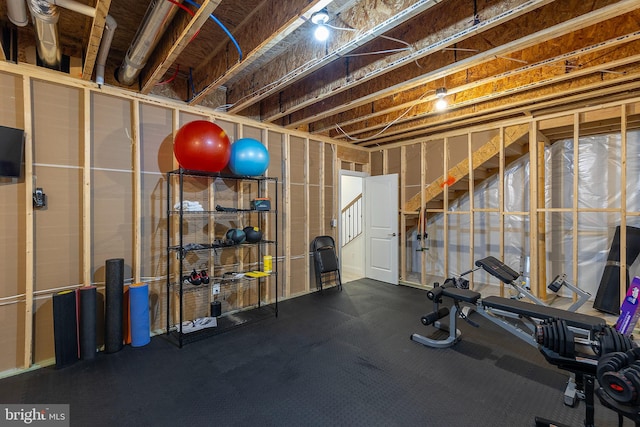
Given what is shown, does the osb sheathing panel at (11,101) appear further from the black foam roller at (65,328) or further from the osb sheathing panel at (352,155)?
the osb sheathing panel at (352,155)

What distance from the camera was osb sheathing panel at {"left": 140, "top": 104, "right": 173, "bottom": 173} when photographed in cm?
334

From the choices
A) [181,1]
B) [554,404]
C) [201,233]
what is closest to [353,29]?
[181,1]

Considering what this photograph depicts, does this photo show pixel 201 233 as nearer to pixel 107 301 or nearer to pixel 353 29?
pixel 107 301

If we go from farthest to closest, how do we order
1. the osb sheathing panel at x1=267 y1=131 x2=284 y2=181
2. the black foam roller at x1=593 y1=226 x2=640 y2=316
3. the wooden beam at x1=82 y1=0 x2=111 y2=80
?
A: the osb sheathing panel at x1=267 y1=131 x2=284 y2=181 < the black foam roller at x1=593 y1=226 x2=640 y2=316 < the wooden beam at x1=82 y1=0 x2=111 y2=80

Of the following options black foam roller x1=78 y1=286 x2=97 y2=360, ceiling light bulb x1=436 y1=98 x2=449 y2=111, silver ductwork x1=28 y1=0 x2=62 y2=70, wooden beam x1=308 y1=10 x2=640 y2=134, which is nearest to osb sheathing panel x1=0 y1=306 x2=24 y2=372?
black foam roller x1=78 y1=286 x2=97 y2=360

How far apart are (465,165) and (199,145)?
4119 mm

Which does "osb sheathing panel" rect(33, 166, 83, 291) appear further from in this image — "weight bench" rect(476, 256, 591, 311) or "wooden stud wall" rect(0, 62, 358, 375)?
"weight bench" rect(476, 256, 591, 311)

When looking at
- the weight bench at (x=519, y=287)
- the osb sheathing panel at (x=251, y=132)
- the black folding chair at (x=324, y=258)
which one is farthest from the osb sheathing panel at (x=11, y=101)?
the weight bench at (x=519, y=287)

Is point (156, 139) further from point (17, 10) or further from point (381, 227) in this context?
point (381, 227)

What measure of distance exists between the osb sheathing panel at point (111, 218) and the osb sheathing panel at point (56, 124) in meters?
0.30

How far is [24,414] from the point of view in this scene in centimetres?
212

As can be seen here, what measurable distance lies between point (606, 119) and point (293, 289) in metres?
5.05

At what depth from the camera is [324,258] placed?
516cm

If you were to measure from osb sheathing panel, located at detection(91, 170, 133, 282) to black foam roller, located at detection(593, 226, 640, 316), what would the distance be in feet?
20.3
